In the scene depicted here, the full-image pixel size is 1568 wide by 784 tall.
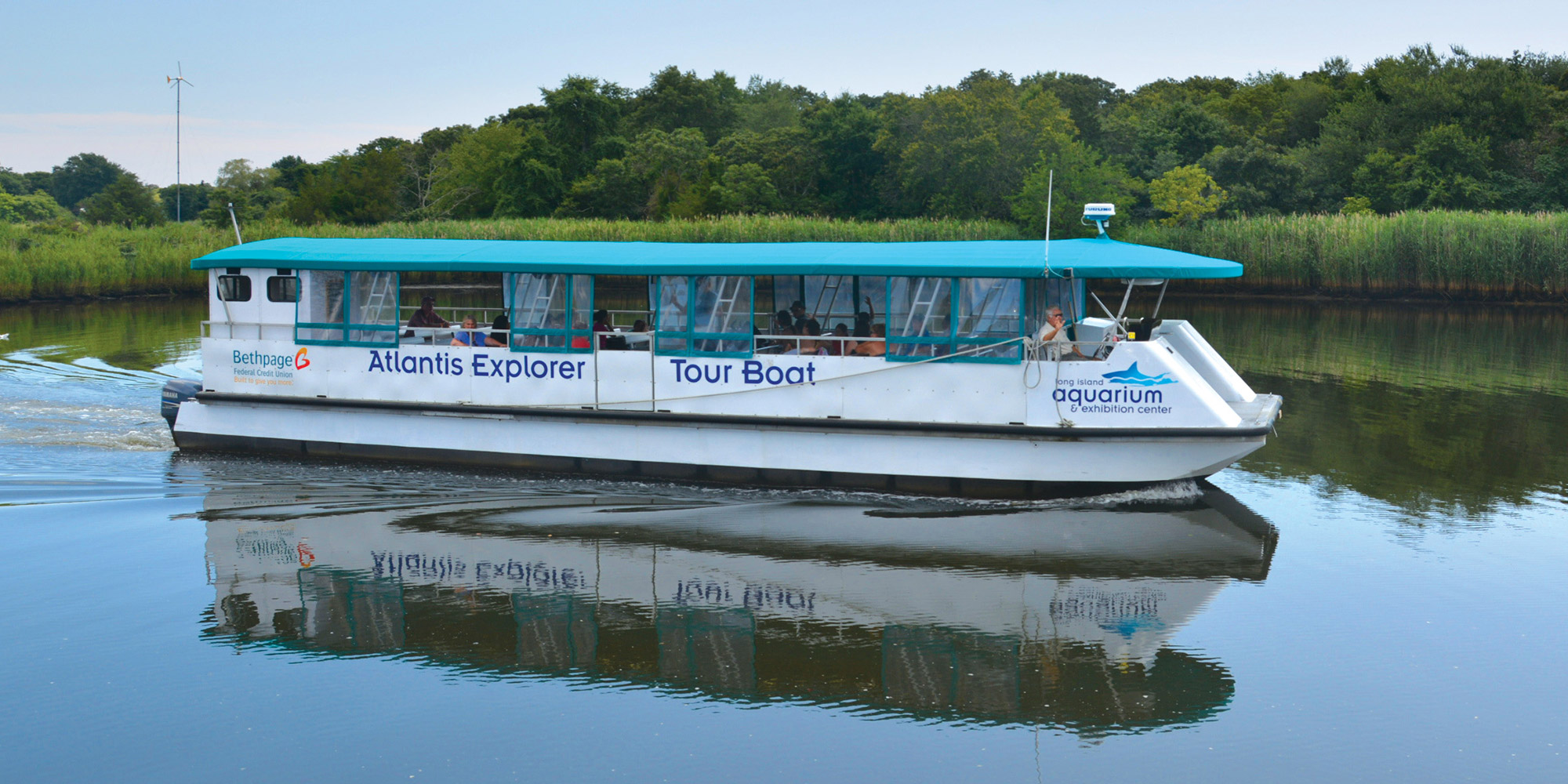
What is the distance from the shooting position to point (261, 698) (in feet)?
25.9

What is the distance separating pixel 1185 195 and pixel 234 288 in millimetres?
41846

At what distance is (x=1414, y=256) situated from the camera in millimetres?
35688

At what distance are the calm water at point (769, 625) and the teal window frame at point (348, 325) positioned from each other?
1565mm

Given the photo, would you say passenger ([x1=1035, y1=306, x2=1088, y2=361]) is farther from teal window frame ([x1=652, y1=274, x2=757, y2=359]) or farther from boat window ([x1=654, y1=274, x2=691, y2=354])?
boat window ([x1=654, y1=274, x2=691, y2=354])

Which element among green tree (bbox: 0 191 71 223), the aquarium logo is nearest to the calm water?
the aquarium logo

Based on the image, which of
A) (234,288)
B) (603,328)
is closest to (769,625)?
(603,328)

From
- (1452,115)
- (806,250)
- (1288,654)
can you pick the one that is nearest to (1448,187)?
(1452,115)

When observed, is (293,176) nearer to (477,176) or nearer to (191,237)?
(477,176)

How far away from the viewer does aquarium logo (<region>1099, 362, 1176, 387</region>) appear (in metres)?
12.2

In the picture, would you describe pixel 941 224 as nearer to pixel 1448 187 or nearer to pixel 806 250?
pixel 1448 187

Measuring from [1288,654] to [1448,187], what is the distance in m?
45.9

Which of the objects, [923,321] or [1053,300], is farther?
[1053,300]

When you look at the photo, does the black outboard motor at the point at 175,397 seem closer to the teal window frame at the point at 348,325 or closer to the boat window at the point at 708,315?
the teal window frame at the point at 348,325

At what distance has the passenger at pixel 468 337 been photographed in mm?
14652
